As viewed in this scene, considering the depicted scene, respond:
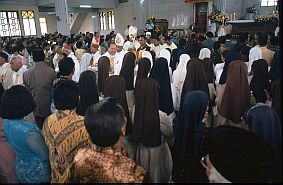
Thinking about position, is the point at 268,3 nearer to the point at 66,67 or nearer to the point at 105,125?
the point at 66,67

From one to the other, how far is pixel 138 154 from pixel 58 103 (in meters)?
0.95

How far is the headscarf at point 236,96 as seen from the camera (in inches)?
136

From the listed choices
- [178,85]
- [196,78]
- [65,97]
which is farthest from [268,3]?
[65,97]

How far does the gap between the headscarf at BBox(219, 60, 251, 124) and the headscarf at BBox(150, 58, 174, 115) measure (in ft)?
2.66

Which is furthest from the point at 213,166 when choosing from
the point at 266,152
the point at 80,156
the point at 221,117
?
the point at 221,117

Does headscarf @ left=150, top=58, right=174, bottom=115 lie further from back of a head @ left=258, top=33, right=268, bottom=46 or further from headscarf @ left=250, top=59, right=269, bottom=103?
back of a head @ left=258, top=33, right=268, bottom=46

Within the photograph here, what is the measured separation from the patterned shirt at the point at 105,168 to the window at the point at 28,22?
2330 cm

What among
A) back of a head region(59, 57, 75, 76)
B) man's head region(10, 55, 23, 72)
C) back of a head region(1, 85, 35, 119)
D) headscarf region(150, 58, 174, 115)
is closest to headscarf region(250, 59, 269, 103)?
headscarf region(150, 58, 174, 115)

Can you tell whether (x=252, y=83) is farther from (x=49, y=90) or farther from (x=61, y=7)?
(x=61, y=7)

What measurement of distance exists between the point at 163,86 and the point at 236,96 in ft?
3.80

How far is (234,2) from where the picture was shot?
55.2ft

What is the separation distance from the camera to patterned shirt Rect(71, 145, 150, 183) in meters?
1.56

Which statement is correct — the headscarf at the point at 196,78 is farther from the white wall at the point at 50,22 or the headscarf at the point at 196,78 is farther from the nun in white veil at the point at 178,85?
the white wall at the point at 50,22

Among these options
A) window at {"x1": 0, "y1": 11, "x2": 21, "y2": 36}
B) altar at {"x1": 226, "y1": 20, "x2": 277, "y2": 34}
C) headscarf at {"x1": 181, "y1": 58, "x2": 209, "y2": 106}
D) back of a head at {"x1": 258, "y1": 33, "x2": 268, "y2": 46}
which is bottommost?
headscarf at {"x1": 181, "y1": 58, "x2": 209, "y2": 106}
